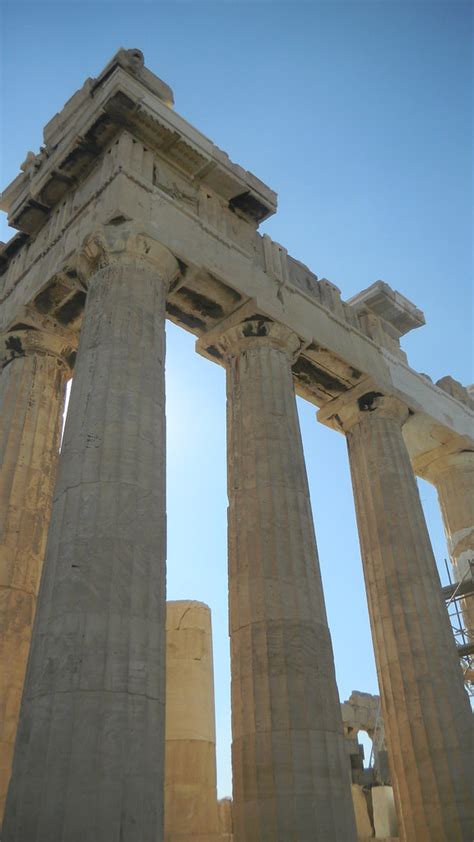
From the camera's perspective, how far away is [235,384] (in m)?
19.6

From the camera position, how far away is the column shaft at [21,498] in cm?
1526

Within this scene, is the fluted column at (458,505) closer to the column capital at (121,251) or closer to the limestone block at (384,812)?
the limestone block at (384,812)

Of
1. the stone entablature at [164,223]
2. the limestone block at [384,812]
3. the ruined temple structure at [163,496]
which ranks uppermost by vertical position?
the stone entablature at [164,223]

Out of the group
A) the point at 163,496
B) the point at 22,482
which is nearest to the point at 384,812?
the point at 22,482

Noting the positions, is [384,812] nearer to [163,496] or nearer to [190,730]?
[190,730]

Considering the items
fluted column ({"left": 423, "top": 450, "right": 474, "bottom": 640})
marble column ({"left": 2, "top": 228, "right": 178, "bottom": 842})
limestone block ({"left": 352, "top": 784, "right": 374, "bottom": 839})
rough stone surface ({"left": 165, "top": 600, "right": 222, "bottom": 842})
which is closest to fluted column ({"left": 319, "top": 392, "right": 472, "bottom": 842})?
fluted column ({"left": 423, "top": 450, "right": 474, "bottom": 640})

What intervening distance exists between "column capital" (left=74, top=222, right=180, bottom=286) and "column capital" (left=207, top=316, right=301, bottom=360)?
317cm

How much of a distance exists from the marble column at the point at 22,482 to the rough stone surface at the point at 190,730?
16.4ft

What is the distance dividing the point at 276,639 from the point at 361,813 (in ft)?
55.1

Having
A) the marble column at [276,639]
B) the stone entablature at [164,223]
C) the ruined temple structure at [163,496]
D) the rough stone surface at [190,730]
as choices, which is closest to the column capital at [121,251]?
the ruined temple structure at [163,496]

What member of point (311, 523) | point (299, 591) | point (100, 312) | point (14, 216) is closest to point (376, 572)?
point (311, 523)

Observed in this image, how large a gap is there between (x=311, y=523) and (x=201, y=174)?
37.6ft

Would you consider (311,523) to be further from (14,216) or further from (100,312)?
(14,216)

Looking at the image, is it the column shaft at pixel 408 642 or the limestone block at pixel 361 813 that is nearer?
the column shaft at pixel 408 642
